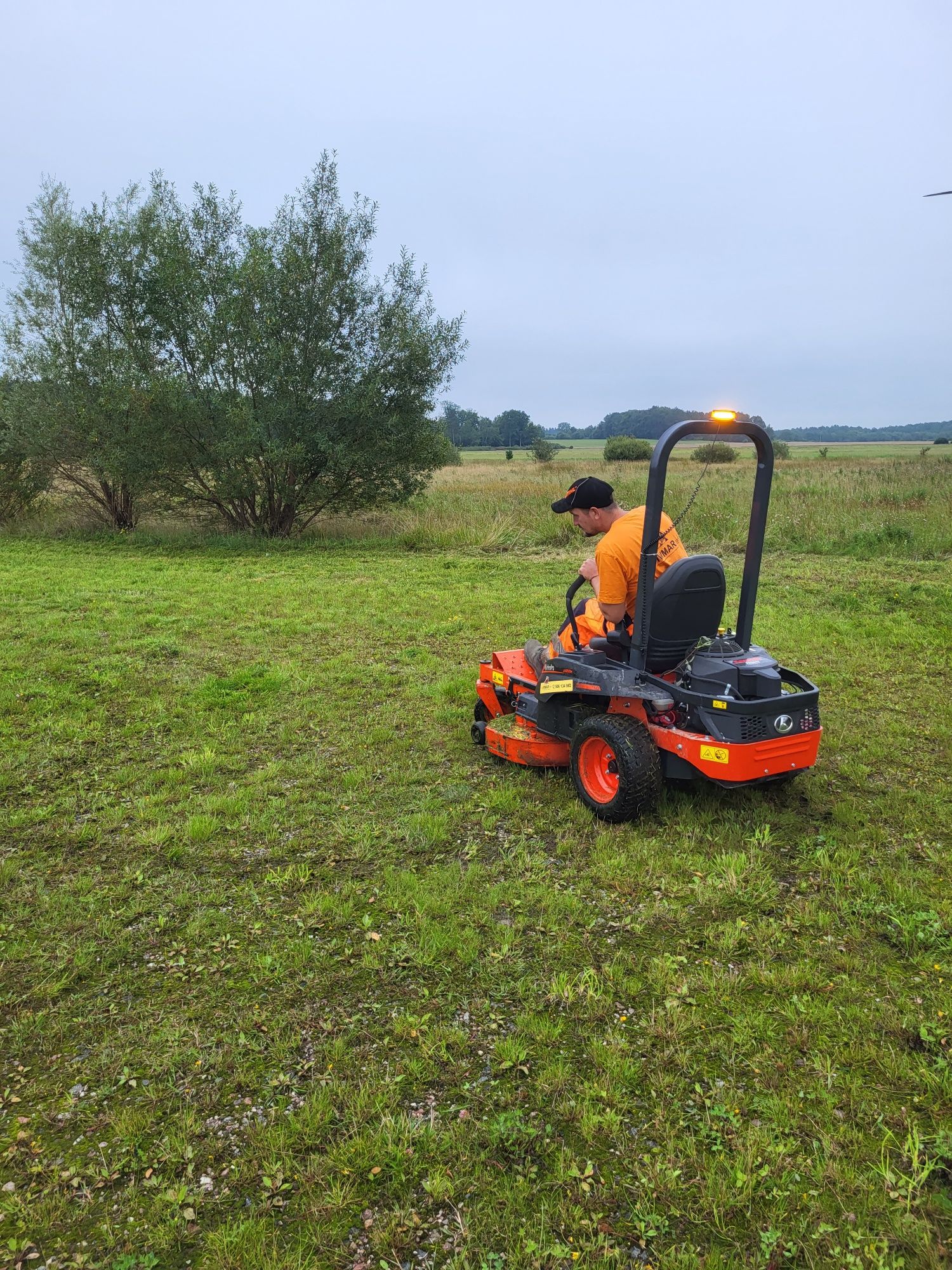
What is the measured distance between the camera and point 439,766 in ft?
18.3

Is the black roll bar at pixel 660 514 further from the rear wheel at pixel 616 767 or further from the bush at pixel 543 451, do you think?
the bush at pixel 543 451

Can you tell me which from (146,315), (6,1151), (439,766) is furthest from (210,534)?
(6,1151)

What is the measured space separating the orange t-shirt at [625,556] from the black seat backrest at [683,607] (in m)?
0.16

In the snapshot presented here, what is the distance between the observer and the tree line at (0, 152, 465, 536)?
52.3ft

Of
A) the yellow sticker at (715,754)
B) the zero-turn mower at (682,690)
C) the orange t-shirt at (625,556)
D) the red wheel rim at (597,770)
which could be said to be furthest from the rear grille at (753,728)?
the orange t-shirt at (625,556)

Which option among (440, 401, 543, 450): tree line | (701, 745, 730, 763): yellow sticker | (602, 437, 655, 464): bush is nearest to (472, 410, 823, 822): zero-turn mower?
(701, 745, 730, 763): yellow sticker

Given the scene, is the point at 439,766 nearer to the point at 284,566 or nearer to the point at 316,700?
the point at 316,700

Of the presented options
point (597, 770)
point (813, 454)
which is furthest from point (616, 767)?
point (813, 454)

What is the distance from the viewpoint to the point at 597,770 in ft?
15.7

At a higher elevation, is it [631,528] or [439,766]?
[631,528]

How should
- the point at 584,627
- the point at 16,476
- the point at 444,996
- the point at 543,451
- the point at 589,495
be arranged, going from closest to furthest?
1. the point at 444,996
2. the point at 589,495
3. the point at 584,627
4. the point at 16,476
5. the point at 543,451

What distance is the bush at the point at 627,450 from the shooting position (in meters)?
43.6

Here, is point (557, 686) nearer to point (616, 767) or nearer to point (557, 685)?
point (557, 685)

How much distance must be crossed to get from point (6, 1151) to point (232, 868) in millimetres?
1781
